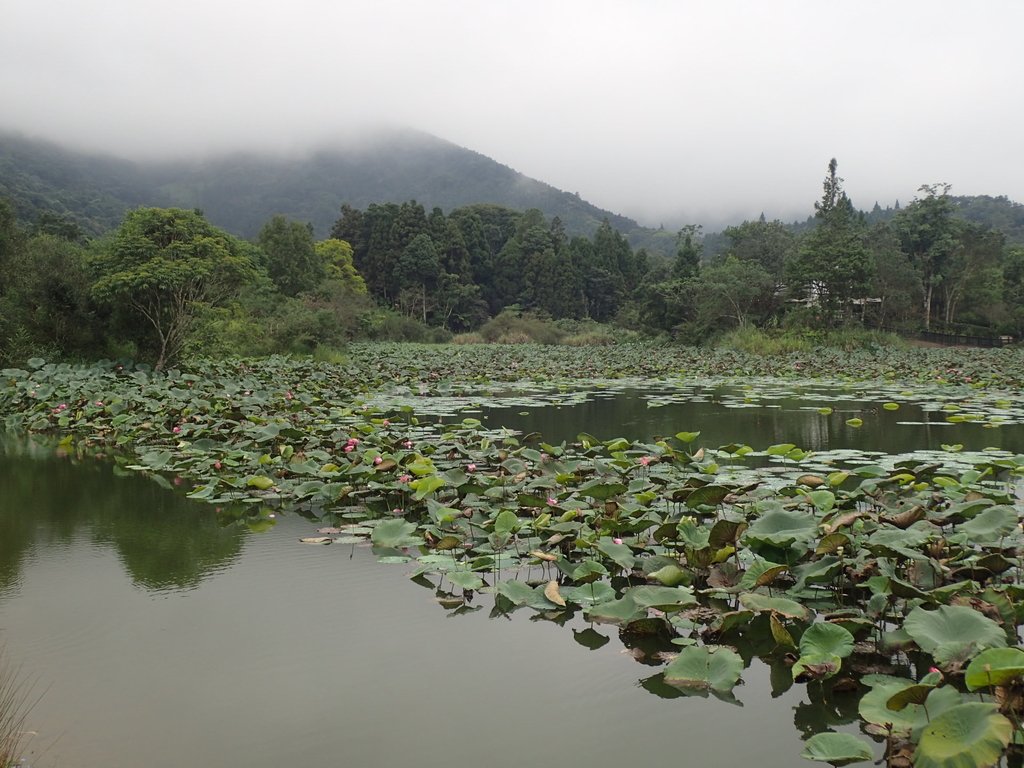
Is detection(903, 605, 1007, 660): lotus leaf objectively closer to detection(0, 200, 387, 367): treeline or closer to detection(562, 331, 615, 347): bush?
detection(0, 200, 387, 367): treeline

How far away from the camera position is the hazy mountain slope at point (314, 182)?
4114 inches

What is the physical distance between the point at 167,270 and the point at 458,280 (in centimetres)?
3634

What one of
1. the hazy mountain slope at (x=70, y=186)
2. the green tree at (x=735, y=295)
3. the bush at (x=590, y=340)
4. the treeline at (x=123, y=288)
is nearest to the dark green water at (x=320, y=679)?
the treeline at (x=123, y=288)

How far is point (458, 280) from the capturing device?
155 ft

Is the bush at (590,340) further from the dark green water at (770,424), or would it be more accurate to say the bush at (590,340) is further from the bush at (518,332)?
the dark green water at (770,424)

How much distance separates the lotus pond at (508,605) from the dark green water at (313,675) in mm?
12

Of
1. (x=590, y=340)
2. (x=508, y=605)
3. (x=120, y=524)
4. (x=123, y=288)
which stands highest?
(x=123, y=288)

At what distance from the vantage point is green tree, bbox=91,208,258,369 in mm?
11352

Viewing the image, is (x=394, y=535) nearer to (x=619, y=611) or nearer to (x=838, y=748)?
(x=619, y=611)

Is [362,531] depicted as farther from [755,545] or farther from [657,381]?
[657,381]

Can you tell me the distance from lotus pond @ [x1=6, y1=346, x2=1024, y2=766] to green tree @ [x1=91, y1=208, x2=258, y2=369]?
18.9 feet

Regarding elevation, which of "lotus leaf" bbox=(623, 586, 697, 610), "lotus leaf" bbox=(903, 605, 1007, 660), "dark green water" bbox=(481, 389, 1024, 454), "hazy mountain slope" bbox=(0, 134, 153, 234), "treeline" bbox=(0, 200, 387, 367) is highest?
"hazy mountain slope" bbox=(0, 134, 153, 234)

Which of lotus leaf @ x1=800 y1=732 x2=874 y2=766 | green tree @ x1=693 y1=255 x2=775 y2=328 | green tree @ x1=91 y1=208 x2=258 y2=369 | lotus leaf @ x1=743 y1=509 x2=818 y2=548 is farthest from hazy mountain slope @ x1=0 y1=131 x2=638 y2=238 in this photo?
lotus leaf @ x1=800 y1=732 x2=874 y2=766

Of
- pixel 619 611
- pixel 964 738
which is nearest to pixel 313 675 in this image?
pixel 619 611
